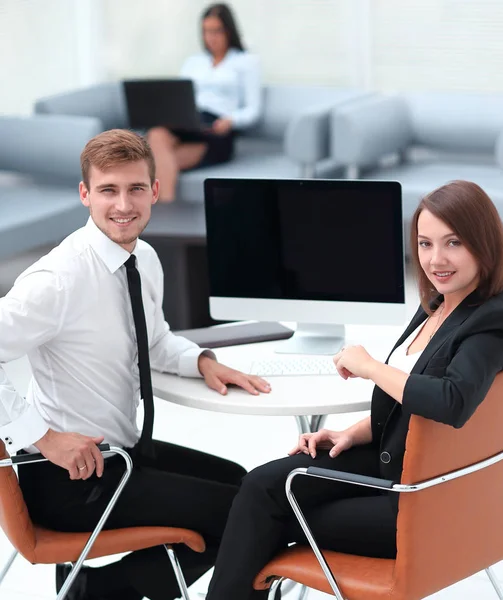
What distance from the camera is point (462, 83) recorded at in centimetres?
668

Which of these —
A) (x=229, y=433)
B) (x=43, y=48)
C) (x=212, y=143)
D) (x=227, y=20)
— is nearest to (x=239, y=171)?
(x=212, y=143)

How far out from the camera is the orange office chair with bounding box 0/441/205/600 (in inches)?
84.4

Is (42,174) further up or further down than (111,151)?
further down

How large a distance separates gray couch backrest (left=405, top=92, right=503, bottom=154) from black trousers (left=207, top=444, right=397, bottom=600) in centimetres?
423

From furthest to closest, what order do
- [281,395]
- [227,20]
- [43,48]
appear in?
1. [43,48]
2. [227,20]
3. [281,395]

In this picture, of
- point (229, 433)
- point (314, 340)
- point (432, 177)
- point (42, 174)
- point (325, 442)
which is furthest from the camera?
point (42, 174)

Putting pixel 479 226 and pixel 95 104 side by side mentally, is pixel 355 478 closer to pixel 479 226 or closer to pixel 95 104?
pixel 479 226

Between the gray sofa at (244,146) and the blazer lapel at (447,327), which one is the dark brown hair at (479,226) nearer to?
the blazer lapel at (447,327)

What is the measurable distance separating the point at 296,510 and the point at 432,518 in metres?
0.28

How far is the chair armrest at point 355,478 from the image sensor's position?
1929 mm

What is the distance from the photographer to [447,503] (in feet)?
6.45

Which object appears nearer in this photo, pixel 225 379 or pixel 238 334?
pixel 225 379

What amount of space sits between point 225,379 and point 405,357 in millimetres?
501

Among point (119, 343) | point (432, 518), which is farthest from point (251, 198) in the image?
point (432, 518)
